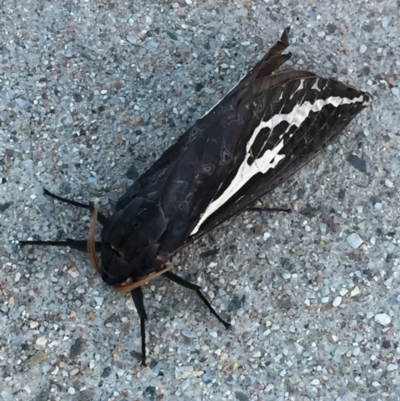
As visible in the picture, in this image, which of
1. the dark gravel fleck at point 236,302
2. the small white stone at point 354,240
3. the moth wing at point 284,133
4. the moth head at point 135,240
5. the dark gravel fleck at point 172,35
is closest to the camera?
the moth head at point 135,240

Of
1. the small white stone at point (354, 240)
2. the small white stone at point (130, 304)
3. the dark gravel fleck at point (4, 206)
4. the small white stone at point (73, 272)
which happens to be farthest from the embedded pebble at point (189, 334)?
the dark gravel fleck at point (4, 206)

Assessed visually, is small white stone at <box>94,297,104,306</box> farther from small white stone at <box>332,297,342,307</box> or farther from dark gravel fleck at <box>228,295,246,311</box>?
small white stone at <box>332,297,342,307</box>

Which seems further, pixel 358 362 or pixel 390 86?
pixel 390 86

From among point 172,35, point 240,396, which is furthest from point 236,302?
point 172,35

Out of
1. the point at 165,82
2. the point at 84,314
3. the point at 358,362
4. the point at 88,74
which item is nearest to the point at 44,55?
A: the point at 88,74

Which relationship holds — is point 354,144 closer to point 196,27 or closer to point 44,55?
point 196,27

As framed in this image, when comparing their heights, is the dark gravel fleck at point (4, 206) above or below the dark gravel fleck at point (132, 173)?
Result: below

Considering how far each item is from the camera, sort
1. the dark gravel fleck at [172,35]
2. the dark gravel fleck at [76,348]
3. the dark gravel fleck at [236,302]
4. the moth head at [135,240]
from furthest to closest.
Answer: the dark gravel fleck at [172,35] → the dark gravel fleck at [236,302] → the dark gravel fleck at [76,348] → the moth head at [135,240]

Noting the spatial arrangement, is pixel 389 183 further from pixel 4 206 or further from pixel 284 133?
pixel 4 206

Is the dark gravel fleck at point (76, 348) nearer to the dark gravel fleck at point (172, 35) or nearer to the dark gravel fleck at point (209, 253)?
the dark gravel fleck at point (209, 253)
